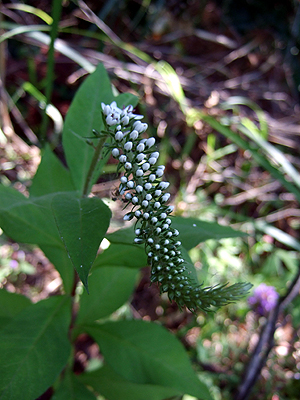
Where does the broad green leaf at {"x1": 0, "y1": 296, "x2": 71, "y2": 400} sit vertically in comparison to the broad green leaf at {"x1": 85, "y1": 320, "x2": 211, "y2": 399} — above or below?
above

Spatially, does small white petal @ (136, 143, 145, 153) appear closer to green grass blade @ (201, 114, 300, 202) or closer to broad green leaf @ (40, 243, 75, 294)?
broad green leaf @ (40, 243, 75, 294)

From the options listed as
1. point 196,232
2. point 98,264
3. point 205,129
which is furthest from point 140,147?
point 205,129

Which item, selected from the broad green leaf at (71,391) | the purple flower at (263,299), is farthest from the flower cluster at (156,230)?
the purple flower at (263,299)

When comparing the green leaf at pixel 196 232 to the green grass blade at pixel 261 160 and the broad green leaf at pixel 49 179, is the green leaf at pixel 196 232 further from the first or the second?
the green grass blade at pixel 261 160

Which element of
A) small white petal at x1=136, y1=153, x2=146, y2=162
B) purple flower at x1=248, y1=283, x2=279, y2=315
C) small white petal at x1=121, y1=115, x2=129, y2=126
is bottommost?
purple flower at x1=248, y1=283, x2=279, y2=315

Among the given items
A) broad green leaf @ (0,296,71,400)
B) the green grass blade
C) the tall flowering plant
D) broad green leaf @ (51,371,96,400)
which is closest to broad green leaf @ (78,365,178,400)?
the tall flowering plant

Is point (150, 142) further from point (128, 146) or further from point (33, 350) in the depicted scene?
point (33, 350)
